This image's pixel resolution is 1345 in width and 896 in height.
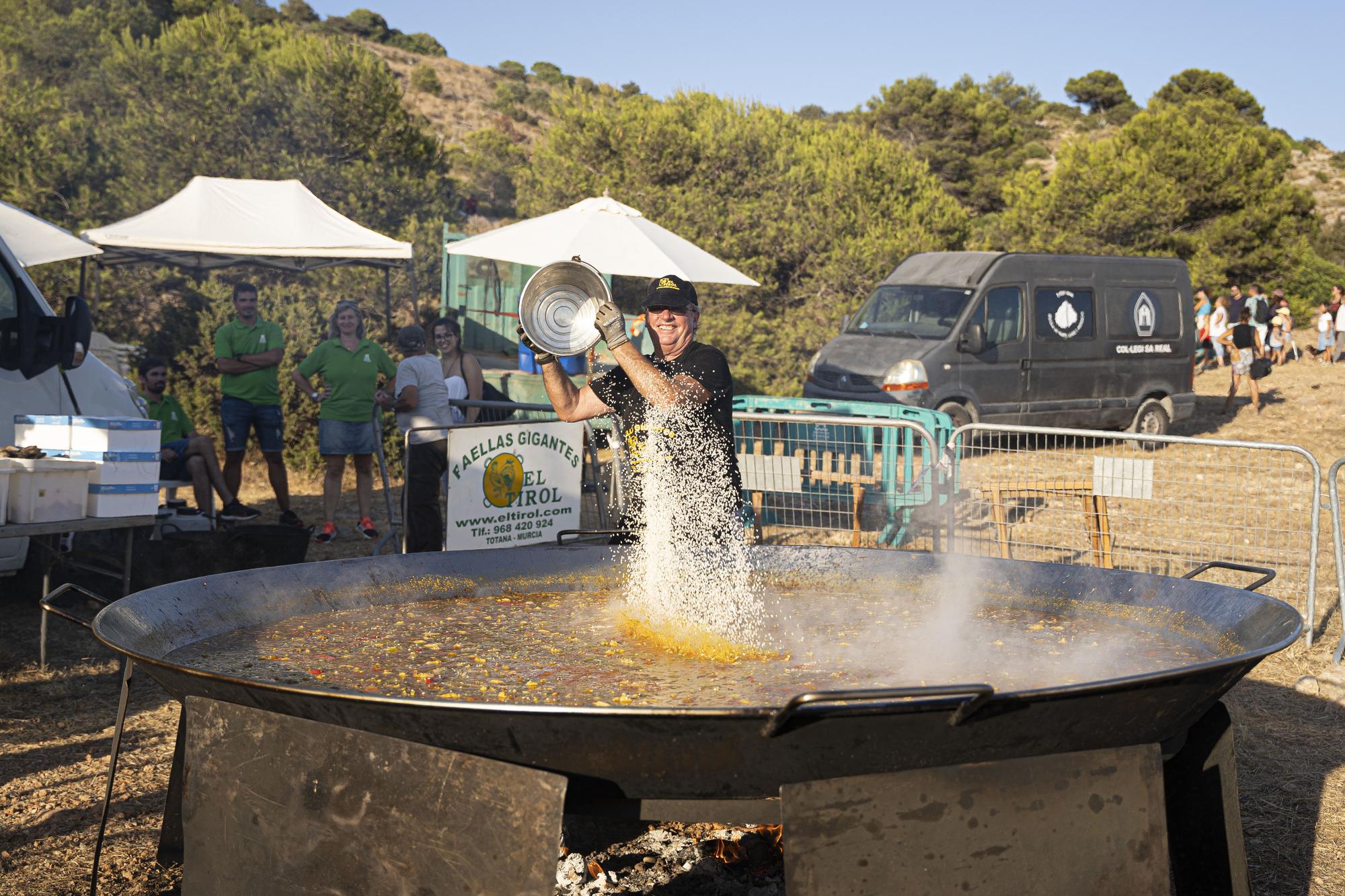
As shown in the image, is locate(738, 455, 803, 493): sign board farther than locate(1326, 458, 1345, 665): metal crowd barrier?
Yes

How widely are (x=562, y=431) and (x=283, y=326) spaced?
333 inches

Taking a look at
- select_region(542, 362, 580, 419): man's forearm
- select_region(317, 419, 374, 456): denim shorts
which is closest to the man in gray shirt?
select_region(317, 419, 374, 456): denim shorts

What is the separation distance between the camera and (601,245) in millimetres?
11516

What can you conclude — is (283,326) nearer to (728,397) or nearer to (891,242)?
(728,397)

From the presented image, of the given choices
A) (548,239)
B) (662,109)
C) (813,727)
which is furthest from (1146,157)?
(813,727)

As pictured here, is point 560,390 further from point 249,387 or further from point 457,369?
point 249,387

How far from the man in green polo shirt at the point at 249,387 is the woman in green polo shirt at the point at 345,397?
0.35 metres

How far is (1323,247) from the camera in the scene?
129 feet

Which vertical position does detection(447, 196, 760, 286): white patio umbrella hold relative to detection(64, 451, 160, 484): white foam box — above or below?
above

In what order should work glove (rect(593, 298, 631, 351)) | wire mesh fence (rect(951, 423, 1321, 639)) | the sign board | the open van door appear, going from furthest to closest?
1. the sign board
2. wire mesh fence (rect(951, 423, 1321, 639))
3. the open van door
4. work glove (rect(593, 298, 631, 351))

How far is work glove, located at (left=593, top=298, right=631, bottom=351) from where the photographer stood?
333 cm

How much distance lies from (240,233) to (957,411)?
7854mm

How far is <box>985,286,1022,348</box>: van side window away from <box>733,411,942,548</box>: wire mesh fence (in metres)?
4.29

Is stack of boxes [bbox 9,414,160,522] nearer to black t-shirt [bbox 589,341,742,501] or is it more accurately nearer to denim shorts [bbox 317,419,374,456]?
black t-shirt [bbox 589,341,742,501]
